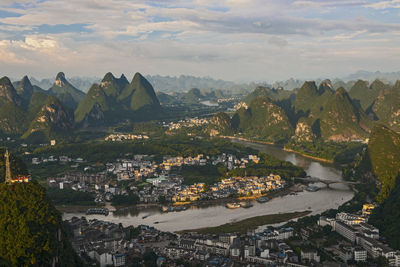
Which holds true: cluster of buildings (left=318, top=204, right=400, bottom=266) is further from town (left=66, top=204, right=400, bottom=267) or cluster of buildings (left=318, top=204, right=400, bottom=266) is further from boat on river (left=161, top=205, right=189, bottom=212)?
boat on river (left=161, top=205, right=189, bottom=212)

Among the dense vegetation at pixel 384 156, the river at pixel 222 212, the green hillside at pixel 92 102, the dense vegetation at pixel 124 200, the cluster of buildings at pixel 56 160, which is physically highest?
the green hillside at pixel 92 102

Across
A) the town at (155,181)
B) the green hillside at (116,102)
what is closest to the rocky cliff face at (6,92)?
the green hillside at (116,102)

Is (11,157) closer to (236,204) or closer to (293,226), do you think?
(236,204)

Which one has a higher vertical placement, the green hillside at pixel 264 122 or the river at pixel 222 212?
the green hillside at pixel 264 122

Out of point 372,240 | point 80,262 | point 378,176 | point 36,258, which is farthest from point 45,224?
point 378,176

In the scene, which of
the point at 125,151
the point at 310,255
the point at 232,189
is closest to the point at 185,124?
the point at 125,151

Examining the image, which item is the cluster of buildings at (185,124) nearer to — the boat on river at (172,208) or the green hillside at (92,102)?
the green hillside at (92,102)
